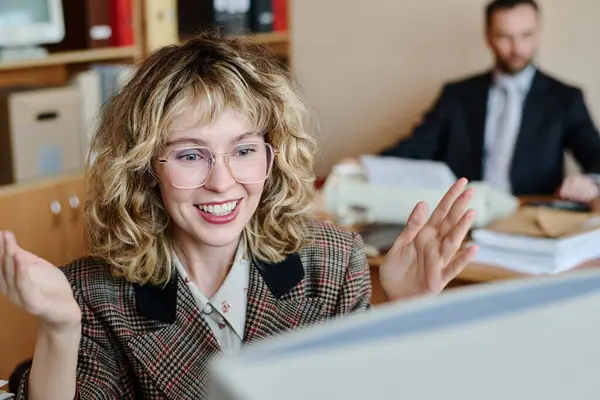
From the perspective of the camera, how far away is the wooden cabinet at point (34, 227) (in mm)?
3209

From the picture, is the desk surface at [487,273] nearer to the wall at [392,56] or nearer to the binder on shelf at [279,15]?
the wall at [392,56]

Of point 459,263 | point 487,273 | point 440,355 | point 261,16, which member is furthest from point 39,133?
point 440,355

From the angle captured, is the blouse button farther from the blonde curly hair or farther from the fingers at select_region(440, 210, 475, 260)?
the fingers at select_region(440, 210, 475, 260)

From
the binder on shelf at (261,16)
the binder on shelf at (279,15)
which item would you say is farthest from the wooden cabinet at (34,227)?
the binder on shelf at (279,15)

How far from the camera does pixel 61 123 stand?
3.52 metres

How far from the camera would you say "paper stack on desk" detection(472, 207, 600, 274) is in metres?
2.15

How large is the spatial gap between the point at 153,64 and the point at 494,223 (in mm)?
1281

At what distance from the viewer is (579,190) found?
2707mm

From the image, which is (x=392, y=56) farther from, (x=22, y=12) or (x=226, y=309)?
(x=226, y=309)

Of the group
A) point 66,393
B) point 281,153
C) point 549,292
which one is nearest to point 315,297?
point 281,153

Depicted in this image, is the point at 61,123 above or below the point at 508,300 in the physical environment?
below

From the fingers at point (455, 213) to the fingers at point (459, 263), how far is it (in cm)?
4

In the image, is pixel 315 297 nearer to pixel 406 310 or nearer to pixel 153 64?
pixel 153 64

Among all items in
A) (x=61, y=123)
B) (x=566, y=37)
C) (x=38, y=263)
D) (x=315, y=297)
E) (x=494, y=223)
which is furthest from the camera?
(x=566, y=37)
